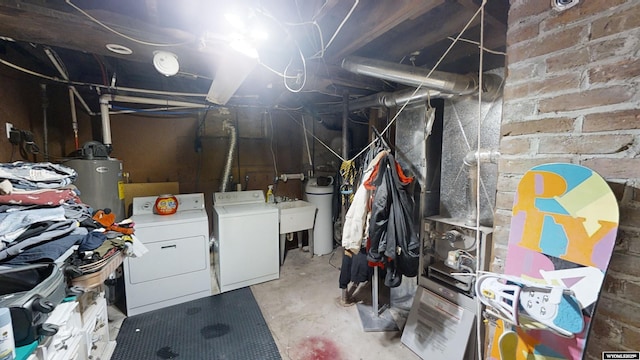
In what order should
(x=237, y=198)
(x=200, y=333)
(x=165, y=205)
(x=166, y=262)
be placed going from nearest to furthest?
(x=200, y=333)
(x=166, y=262)
(x=165, y=205)
(x=237, y=198)

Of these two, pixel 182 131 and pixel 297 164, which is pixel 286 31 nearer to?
pixel 182 131

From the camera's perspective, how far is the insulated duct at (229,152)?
10.2ft

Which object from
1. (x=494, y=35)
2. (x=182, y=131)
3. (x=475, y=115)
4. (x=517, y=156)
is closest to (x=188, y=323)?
(x=182, y=131)

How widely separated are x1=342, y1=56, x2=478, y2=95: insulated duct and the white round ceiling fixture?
44.1 inches

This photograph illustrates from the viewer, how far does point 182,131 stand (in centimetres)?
296

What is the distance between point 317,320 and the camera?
213cm

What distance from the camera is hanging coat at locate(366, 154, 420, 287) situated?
179 cm

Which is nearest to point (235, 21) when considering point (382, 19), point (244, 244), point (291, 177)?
point (382, 19)

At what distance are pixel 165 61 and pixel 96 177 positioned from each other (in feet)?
3.89

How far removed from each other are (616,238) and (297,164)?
128 inches

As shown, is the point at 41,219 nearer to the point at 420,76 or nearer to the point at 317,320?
the point at 317,320

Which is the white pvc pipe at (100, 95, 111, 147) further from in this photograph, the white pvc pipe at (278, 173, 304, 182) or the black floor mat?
the white pvc pipe at (278, 173, 304, 182)

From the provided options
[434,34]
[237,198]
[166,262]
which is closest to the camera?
[434,34]

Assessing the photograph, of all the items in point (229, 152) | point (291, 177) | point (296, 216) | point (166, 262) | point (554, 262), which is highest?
point (229, 152)
